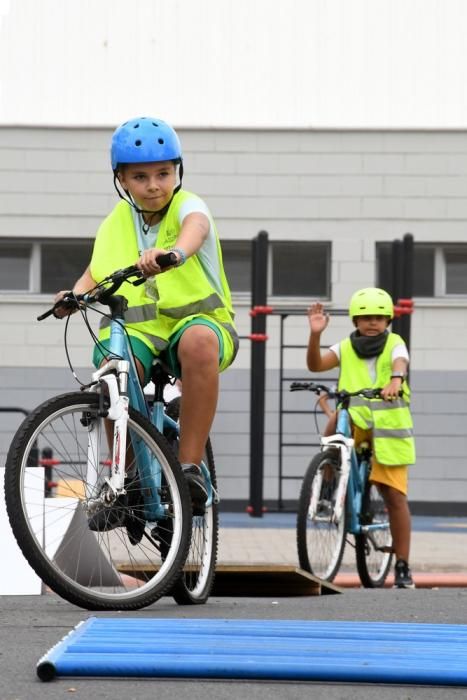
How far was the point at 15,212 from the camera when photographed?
63.9 feet

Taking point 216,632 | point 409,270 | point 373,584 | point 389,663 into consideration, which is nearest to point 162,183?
point 216,632

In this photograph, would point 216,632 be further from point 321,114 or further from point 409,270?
point 321,114

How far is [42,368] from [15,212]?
1.89m

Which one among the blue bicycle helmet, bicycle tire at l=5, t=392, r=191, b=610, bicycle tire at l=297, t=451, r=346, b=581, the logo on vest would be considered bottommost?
bicycle tire at l=297, t=451, r=346, b=581

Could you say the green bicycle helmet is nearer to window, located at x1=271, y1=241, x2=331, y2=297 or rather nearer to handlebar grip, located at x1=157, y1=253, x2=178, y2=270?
handlebar grip, located at x1=157, y1=253, x2=178, y2=270

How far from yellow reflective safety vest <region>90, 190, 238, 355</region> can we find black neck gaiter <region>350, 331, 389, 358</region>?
3.51 m

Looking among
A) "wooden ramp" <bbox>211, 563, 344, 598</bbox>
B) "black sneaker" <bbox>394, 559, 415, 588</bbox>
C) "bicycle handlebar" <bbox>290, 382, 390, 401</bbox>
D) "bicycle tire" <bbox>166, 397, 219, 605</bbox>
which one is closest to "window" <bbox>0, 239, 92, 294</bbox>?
"bicycle handlebar" <bbox>290, 382, 390, 401</bbox>

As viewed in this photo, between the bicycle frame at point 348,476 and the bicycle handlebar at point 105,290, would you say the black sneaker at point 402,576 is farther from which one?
the bicycle handlebar at point 105,290

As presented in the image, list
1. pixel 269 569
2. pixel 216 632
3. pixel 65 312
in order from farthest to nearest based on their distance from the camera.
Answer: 1. pixel 269 569
2. pixel 65 312
3. pixel 216 632

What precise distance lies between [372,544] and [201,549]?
12.2 feet

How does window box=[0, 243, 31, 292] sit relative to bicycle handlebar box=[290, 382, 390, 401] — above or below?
above

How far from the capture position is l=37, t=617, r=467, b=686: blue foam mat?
400cm

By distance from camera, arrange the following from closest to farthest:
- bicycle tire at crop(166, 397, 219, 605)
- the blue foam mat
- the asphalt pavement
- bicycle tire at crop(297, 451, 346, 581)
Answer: the asphalt pavement
the blue foam mat
bicycle tire at crop(166, 397, 219, 605)
bicycle tire at crop(297, 451, 346, 581)

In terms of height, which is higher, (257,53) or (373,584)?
(257,53)
